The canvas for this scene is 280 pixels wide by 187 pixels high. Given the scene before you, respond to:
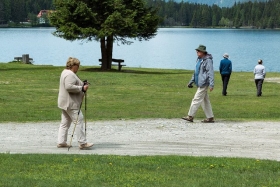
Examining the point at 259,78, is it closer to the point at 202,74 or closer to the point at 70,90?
the point at 202,74

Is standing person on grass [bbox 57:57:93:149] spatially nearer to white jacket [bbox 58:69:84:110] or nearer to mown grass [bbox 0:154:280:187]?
white jacket [bbox 58:69:84:110]

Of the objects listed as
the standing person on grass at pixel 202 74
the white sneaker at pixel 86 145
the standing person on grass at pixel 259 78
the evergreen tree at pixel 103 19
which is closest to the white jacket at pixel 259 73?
the standing person on grass at pixel 259 78

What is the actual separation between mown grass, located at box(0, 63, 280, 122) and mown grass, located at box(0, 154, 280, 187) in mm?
7248

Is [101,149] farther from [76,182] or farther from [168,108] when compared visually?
[168,108]

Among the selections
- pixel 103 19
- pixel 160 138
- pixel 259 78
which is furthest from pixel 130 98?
pixel 103 19

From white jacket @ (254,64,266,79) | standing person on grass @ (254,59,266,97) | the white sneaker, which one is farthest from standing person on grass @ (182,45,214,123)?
white jacket @ (254,64,266,79)

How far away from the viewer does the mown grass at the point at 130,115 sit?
926cm

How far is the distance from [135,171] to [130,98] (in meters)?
15.2

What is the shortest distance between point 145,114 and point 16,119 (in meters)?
3.93

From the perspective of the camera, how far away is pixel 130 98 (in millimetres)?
24953

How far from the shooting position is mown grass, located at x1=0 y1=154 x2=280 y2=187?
355 inches

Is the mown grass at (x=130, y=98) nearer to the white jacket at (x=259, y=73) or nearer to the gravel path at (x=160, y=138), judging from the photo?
the white jacket at (x=259, y=73)

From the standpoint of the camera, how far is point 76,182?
8984 mm

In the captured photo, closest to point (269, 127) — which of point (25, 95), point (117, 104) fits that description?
point (117, 104)
